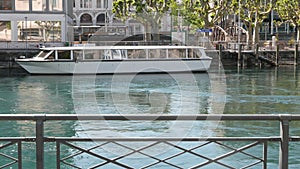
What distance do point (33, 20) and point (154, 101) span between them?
1150 inches

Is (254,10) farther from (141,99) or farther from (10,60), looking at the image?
(141,99)

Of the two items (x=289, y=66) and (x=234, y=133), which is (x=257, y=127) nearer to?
(x=234, y=133)

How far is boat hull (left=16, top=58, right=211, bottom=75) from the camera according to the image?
40.7m

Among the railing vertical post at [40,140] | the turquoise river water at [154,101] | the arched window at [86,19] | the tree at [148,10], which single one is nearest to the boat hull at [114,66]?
the turquoise river water at [154,101]

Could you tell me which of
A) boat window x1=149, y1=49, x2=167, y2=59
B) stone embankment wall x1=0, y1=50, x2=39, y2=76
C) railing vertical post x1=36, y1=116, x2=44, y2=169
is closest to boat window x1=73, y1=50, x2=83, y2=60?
boat window x1=149, y1=49, x2=167, y2=59

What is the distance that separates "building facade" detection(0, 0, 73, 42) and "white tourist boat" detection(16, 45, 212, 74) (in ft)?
34.3

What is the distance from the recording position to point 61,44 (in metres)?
51.0

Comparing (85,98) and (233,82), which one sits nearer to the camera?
(85,98)

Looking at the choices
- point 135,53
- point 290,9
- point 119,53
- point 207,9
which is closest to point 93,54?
point 119,53

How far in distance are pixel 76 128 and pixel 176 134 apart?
10.9 feet

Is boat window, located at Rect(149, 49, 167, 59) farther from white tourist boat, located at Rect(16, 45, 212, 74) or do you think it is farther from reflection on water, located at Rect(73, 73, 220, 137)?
reflection on water, located at Rect(73, 73, 220, 137)

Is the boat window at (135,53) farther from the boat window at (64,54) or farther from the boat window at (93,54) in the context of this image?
the boat window at (64,54)

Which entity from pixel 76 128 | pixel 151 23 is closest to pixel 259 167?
pixel 76 128

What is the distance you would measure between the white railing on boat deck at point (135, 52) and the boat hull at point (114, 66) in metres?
0.44
